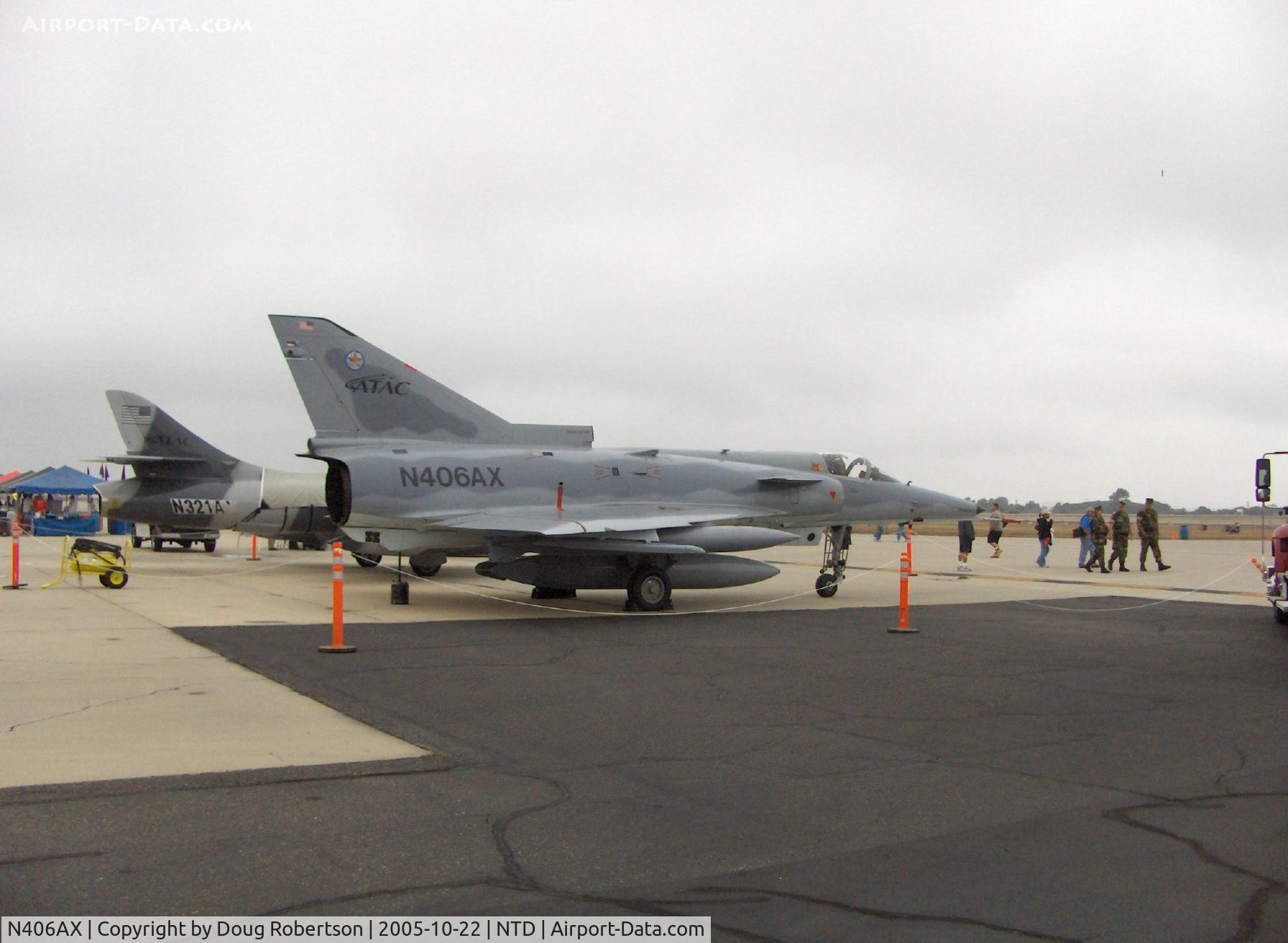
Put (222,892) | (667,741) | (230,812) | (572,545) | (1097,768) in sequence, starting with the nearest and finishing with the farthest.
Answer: (222,892) < (230,812) < (1097,768) < (667,741) < (572,545)

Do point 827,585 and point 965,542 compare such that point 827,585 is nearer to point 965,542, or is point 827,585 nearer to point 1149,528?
point 965,542

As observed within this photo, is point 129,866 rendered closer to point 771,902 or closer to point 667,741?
point 771,902

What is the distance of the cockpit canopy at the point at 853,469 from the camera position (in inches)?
730

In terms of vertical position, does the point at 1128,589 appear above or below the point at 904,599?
below

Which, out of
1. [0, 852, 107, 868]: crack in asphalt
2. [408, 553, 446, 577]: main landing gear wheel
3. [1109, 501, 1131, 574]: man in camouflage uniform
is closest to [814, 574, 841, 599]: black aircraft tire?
[408, 553, 446, 577]: main landing gear wheel

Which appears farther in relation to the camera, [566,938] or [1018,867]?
[1018,867]

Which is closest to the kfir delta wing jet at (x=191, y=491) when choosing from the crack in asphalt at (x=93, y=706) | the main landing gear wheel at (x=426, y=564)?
the main landing gear wheel at (x=426, y=564)

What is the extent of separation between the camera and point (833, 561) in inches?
711

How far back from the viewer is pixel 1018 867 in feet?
14.0

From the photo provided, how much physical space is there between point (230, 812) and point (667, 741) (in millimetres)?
2780

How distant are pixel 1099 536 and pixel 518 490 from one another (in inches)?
620

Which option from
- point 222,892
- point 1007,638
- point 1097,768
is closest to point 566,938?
point 222,892

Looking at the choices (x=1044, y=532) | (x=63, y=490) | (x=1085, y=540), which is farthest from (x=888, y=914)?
(x=63, y=490)

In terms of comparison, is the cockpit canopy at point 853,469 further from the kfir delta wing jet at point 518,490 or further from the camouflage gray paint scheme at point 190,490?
the camouflage gray paint scheme at point 190,490
